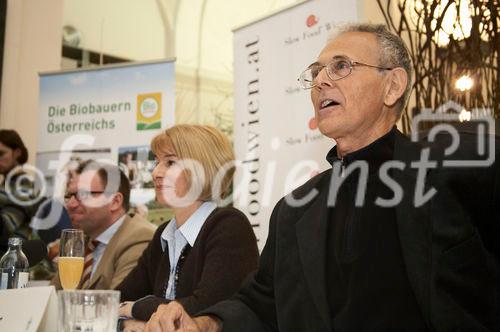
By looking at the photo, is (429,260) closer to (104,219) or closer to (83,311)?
(83,311)

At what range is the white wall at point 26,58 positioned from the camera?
17.6 feet

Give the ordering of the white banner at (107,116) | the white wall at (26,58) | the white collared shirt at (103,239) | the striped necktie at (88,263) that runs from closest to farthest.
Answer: the striped necktie at (88,263) → the white collared shirt at (103,239) → the white banner at (107,116) → the white wall at (26,58)

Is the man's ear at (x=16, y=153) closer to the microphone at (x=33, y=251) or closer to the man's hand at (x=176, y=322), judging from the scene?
the microphone at (x=33, y=251)

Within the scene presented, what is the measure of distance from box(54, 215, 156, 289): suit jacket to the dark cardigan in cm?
27

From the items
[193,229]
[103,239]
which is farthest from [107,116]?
[193,229]

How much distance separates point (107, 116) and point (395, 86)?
10.6 feet

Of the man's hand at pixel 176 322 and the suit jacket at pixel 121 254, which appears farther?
the suit jacket at pixel 121 254

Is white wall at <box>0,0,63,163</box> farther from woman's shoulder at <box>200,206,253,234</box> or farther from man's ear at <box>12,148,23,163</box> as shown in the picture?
woman's shoulder at <box>200,206,253,234</box>

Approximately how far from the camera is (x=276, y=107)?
3.75 m

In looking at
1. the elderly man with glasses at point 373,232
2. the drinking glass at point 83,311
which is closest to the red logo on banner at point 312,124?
the elderly man with glasses at point 373,232

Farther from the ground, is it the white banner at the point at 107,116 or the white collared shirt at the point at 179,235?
the white banner at the point at 107,116

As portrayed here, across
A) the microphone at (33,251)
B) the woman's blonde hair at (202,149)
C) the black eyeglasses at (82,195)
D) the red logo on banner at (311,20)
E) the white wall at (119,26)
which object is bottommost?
the microphone at (33,251)

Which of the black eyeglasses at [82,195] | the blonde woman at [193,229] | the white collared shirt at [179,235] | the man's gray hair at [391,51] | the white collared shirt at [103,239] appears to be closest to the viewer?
the man's gray hair at [391,51]

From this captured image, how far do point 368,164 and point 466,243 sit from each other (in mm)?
401
